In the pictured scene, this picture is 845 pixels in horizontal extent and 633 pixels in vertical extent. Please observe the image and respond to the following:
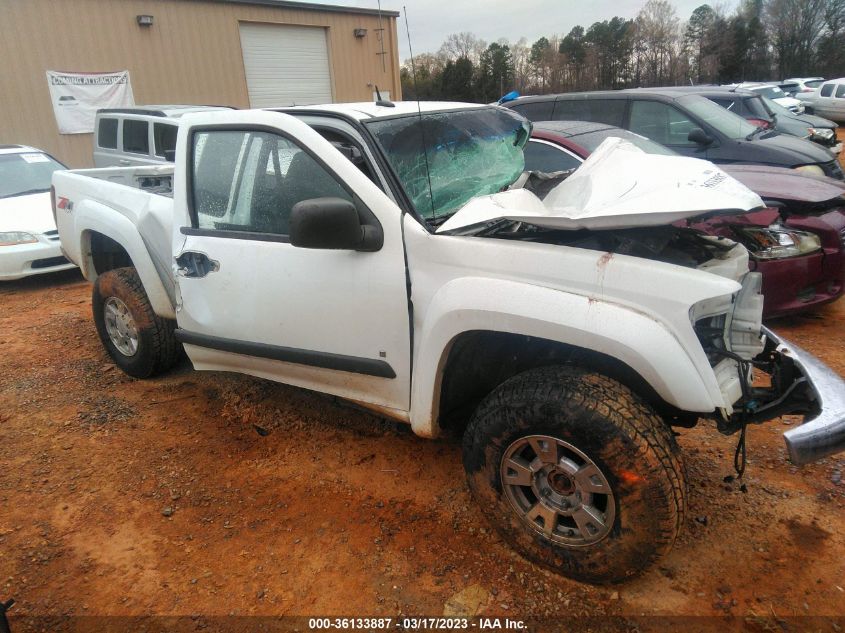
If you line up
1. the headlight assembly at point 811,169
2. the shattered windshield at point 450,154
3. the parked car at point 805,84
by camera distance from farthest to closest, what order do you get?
the parked car at point 805,84
the headlight assembly at point 811,169
the shattered windshield at point 450,154

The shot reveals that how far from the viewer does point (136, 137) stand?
28.7 feet

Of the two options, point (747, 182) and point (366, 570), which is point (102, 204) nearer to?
point (366, 570)

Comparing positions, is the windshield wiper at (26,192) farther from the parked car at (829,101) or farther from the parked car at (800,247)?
the parked car at (829,101)

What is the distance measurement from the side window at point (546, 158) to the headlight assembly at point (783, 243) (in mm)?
1531

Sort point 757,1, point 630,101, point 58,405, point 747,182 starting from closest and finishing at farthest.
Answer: point 58,405
point 747,182
point 630,101
point 757,1

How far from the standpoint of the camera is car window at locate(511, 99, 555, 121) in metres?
7.52

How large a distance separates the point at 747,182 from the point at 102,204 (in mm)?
4594

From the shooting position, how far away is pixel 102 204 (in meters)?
3.97

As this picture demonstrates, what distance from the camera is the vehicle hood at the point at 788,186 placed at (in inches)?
164

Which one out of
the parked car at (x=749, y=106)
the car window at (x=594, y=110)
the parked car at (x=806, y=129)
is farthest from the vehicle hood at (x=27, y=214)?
the parked car at (x=806, y=129)

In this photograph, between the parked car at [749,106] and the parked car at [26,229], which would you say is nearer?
the parked car at [26,229]

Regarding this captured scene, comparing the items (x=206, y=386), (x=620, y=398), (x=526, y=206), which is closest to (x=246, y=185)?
(x=526, y=206)

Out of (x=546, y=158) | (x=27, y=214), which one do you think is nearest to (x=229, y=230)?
(x=546, y=158)

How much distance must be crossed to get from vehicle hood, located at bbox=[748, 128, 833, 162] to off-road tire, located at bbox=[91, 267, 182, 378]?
608 cm
